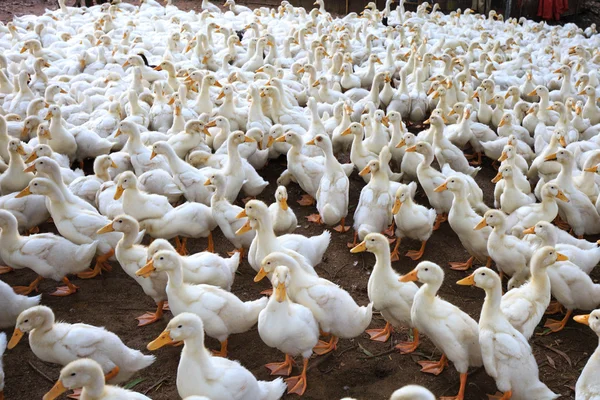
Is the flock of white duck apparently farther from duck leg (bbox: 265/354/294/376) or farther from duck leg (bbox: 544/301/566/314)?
duck leg (bbox: 544/301/566/314)

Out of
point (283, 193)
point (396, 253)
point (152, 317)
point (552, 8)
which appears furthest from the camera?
point (552, 8)

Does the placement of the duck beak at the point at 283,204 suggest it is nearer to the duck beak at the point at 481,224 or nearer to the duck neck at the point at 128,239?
the duck neck at the point at 128,239

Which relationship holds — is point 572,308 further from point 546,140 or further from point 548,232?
point 546,140

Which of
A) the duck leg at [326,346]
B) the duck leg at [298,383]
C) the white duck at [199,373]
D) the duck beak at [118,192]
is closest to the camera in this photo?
the white duck at [199,373]

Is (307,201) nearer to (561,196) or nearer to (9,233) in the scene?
(561,196)

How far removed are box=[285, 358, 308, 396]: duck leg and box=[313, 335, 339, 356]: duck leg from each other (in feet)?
1.04

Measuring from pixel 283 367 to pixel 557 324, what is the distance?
2.60 m

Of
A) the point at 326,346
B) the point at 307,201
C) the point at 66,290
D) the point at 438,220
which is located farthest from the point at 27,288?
the point at 438,220

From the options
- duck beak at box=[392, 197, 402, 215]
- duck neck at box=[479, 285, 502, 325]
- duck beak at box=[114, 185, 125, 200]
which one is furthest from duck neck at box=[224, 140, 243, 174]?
duck neck at box=[479, 285, 502, 325]

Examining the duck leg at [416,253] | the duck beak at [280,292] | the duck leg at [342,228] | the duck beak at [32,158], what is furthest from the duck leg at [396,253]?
the duck beak at [32,158]

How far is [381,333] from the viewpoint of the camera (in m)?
5.33

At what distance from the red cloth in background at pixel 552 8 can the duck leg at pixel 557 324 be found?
16.7 m

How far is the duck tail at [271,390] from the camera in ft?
13.6

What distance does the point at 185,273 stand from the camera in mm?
5078
